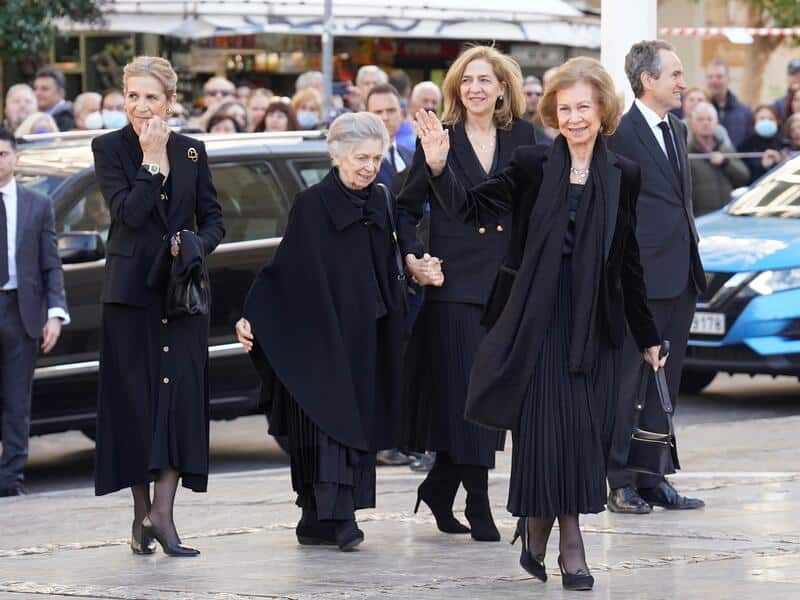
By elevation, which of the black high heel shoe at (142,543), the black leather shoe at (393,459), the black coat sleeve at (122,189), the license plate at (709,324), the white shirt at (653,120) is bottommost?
the black leather shoe at (393,459)

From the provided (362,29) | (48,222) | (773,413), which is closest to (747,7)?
(362,29)

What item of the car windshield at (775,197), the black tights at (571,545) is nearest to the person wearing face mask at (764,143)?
the car windshield at (775,197)

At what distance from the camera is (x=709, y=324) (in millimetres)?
13273

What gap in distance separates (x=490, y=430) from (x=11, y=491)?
332 cm

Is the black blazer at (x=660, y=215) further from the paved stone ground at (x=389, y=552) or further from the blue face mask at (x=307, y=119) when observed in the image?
the blue face mask at (x=307, y=119)

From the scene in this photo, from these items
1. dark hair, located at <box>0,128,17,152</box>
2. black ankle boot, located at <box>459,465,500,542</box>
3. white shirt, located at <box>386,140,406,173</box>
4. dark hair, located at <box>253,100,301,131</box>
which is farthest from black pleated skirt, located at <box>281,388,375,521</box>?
dark hair, located at <box>253,100,301,131</box>

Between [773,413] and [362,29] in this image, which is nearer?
[773,413]

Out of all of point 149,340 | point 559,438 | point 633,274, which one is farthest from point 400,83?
point 559,438

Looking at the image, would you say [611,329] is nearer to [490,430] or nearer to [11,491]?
[490,430]

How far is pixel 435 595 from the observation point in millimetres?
7145

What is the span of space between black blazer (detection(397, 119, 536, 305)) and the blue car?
487 centimetres

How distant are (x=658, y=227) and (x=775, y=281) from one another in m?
3.93

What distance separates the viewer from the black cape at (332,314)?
26.9 ft

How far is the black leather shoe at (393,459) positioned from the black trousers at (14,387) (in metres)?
1.99
